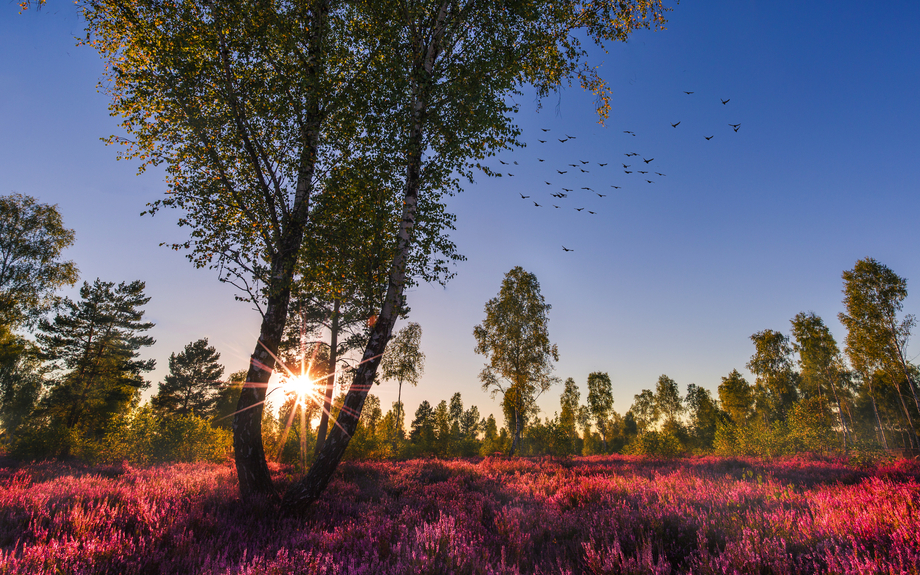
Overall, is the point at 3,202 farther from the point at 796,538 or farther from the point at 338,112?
the point at 796,538

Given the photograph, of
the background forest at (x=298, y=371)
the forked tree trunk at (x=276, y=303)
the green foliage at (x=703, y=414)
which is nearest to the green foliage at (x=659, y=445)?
the background forest at (x=298, y=371)

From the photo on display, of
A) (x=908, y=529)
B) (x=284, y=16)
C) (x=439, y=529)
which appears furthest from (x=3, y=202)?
(x=908, y=529)

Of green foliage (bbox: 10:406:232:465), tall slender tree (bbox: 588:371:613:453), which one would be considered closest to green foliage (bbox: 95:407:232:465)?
green foliage (bbox: 10:406:232:465)

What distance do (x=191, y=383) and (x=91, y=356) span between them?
15.1 metres

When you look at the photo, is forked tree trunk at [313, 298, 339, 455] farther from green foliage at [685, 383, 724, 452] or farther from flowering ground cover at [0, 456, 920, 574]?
green foliage at [685, 383, 724, 452]

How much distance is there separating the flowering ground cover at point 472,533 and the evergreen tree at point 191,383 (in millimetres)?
38537

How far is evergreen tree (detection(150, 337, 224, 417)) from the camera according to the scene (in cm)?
3669

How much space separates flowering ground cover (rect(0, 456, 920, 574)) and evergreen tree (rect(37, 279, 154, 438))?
24195mm

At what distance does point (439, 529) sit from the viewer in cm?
385

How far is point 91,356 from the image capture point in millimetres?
24094

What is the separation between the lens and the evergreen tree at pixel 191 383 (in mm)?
36688

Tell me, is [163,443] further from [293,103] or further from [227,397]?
[227,397]

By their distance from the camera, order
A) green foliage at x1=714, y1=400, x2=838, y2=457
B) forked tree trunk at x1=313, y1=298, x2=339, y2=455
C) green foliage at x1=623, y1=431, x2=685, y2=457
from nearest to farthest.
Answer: forked tree trunk at x1=313, y1=298, x2=339, y2=455 → green foliage at x1=714, y1=400, x2=838, y2=457 → green foliage at x1=623, y1=431, x2=685, y2=457

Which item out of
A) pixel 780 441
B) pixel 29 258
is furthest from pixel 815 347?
pixel 29 258
